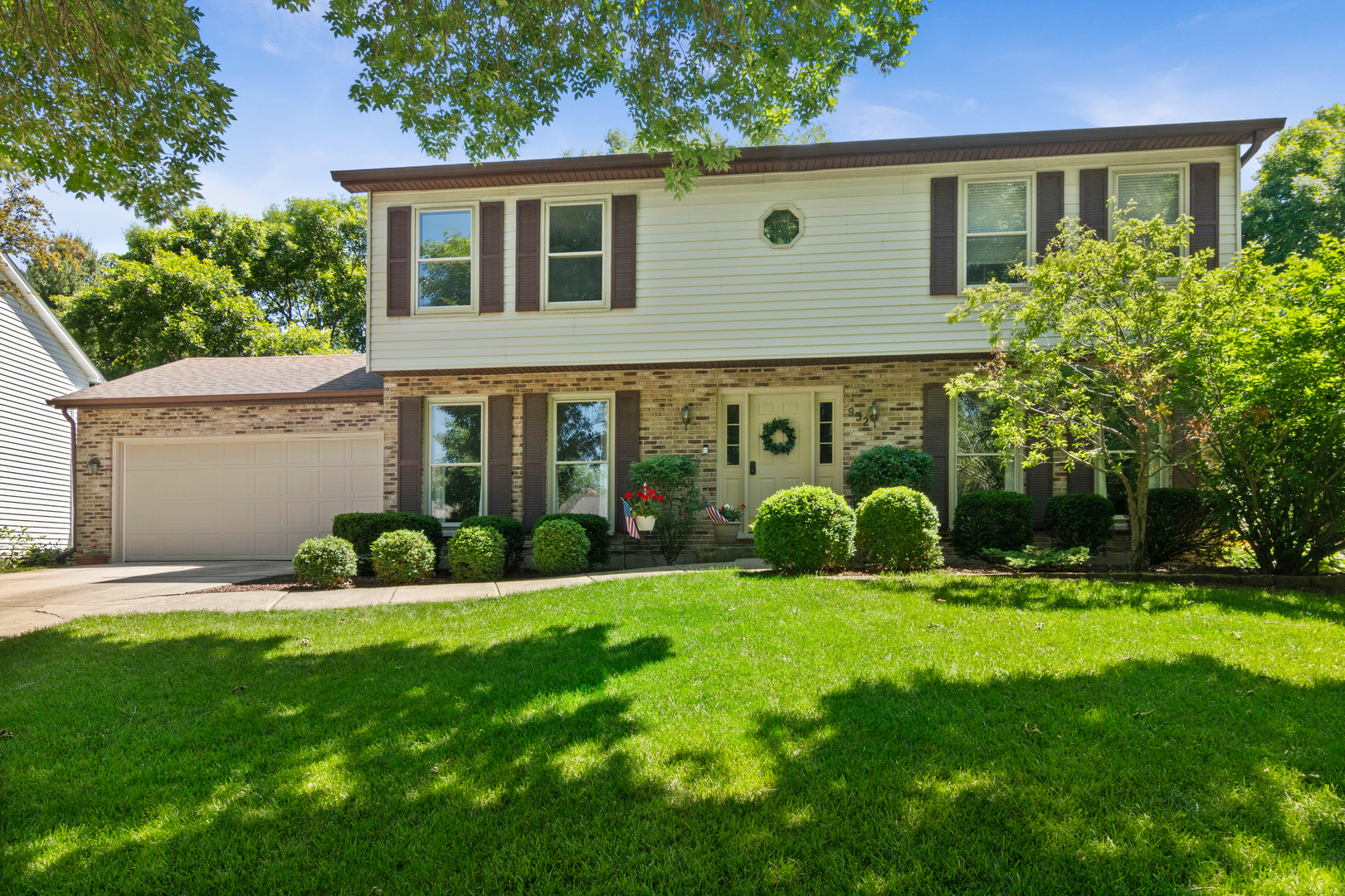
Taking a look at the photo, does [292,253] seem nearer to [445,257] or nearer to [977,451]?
[445,257]

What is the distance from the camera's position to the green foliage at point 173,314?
19734mm

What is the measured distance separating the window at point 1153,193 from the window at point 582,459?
809cm

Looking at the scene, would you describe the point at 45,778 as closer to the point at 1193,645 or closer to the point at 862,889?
the point at 862,889

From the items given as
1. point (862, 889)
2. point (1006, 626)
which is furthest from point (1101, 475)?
point (862, 889)

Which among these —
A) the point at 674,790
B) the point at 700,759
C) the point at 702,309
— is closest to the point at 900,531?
the point at 702,309

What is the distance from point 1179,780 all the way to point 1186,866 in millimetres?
631

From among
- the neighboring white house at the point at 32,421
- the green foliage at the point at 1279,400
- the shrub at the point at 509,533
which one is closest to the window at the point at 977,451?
the green foliage at the point at 1279,400

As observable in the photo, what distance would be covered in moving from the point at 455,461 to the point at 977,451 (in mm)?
8123

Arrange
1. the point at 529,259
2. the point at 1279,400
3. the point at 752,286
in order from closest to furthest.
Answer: the point at 1279,400 < the point at 752,286 < the point at 529,259

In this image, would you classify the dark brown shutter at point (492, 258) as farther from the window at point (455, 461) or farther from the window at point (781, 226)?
the window at point (781, 226)

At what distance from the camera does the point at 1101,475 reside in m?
10.2

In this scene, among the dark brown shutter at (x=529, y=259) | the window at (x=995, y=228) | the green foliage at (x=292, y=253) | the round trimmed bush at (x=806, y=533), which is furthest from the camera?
the green foliage at (x=292, y=253)

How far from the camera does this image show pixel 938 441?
416 inches

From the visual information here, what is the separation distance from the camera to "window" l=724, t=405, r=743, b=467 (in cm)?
1119
